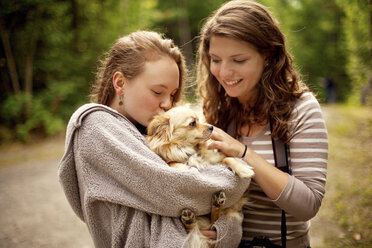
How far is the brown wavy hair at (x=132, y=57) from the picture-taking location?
1941 mm

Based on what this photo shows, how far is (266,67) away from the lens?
2068 mm

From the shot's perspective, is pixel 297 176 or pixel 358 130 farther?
pixel 358 130

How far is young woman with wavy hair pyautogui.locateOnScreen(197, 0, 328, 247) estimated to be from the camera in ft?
A: 5.55

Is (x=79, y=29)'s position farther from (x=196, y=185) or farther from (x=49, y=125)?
(x=196, y=185)

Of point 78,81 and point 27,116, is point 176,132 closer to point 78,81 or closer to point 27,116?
point 27,116

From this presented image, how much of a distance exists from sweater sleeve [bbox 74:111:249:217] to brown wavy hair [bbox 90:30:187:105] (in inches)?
19.1

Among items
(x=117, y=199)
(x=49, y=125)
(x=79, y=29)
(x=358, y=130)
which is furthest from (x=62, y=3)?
(x=358, y=130)

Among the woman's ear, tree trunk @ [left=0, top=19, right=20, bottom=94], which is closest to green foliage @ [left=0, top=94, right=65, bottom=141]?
tree trunk @ [left=0, top=19, right=20, bottom=94]

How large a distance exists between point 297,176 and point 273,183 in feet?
0.67

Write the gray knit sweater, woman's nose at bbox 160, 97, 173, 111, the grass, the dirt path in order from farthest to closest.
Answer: the dirt path
the grass
woman's nose at bbox 160, 97, 173, 111
the gray knit sweater

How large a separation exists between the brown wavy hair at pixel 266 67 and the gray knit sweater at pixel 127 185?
59 centimetres

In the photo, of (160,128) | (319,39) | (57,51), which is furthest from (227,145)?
(319,39)

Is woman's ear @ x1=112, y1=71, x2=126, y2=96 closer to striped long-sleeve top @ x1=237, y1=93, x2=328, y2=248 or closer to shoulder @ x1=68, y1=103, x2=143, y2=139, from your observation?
shoulder @ x1=68, y1=103, x2=143, y2=139

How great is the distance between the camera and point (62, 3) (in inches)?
367
